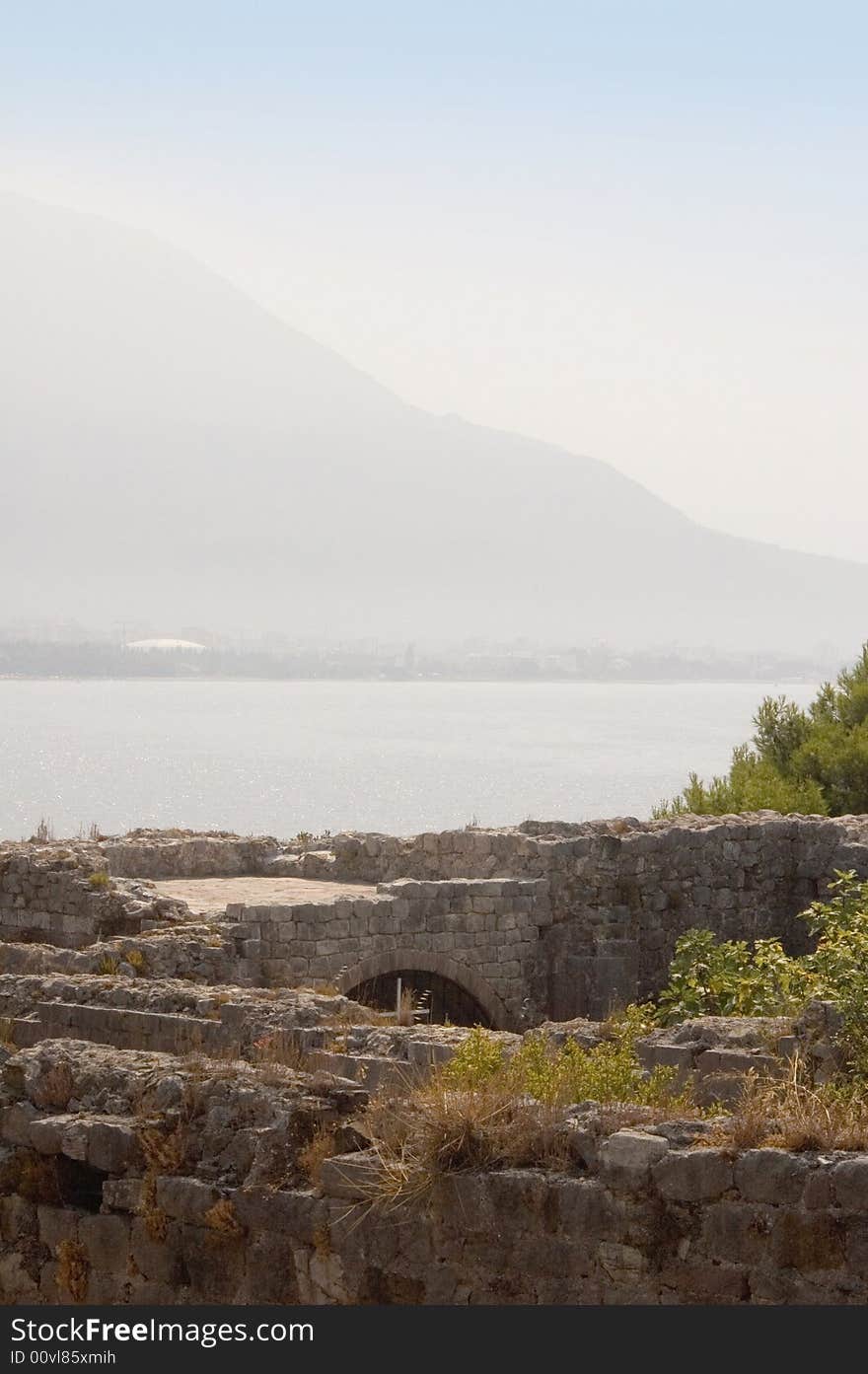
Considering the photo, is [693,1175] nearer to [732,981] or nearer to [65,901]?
[732,981]

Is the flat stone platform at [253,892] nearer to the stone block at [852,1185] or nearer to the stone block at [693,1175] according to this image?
the stone block at [693,1175]

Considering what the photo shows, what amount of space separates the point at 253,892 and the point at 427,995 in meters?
2.44

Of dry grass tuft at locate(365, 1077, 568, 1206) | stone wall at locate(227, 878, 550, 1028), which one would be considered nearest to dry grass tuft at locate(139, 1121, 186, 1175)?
dry grass tuft at locate(365, 1077, 568, 1206)

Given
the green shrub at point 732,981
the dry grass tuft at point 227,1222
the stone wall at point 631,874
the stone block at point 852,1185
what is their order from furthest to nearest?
the stone wall at point 631,874 → the green shrub at point 732,981 → the dry grass tuft at point 227,1222 → the stone block at point 852,1185

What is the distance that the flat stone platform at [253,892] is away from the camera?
19.0 metres

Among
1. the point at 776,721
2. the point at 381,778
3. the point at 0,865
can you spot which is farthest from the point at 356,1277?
the point at 381,778

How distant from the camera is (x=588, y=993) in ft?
67.0

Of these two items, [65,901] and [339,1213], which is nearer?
[339,1213]

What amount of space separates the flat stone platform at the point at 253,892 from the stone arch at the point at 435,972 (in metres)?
0.74

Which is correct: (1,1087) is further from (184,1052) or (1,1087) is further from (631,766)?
(631,766)

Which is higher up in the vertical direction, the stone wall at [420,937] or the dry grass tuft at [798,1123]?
the dry grass tuft at [798,1123]

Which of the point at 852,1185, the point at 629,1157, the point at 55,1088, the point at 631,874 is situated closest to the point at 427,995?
the point at 631,874

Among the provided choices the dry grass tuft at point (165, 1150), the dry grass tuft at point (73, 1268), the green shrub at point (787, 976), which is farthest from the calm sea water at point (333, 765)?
the dry grass tuft at point (165, 1150)

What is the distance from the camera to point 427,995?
19094 mm
